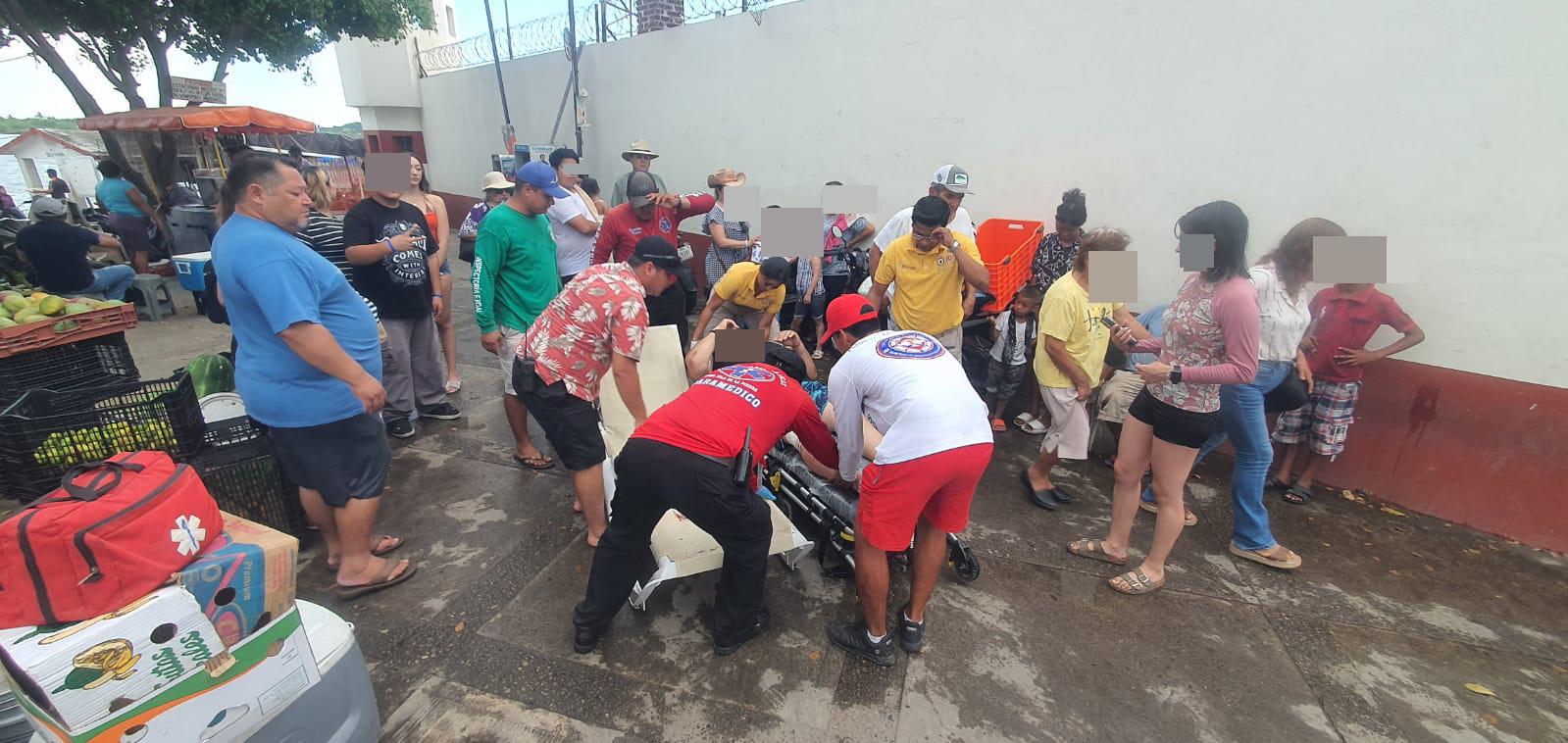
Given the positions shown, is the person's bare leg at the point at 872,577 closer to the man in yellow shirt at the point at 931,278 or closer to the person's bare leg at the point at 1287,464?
the man in yellow shirt at the point at 931,278

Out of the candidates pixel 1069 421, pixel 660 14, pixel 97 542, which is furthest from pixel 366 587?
pixel 660 14

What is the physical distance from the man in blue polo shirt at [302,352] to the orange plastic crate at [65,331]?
2159mm

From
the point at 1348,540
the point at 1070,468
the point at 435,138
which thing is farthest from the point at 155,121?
the point at 1348,540

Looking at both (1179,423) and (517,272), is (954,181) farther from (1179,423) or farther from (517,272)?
(517,272)

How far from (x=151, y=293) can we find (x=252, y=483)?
601 cm

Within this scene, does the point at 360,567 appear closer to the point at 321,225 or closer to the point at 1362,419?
the point at 321,225

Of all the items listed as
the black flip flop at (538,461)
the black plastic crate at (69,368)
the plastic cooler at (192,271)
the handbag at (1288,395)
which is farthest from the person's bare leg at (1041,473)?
the plastic cooler at (192,271)

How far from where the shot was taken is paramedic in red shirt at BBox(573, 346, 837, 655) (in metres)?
2.15

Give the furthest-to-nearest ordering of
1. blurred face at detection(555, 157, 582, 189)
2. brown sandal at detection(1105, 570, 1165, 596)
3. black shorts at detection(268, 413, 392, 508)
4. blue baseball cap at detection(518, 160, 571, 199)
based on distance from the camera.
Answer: blurred face at detection(555, 157, 582, 189) → blue baseball cap at detection(518, 160, 571, 199) → brown sandal at detection(1105, 570, 1165, 596) → black shorts at detection(268, 413, 392, 508)

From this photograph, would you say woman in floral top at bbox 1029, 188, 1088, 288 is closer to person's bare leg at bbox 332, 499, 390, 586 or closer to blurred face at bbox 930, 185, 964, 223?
blurred face at bbox 930, 185, 964, 223

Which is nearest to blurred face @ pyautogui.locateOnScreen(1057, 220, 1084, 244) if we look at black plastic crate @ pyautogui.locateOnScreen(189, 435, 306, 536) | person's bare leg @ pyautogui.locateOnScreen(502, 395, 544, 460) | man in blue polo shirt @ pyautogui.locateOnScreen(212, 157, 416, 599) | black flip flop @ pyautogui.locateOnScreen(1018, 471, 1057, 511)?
black flip flop @ pyautogui.locateOnScreen(1018, 471, 1057, 511)

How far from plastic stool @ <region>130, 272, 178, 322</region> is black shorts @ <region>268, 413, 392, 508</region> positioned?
A: 6.43m

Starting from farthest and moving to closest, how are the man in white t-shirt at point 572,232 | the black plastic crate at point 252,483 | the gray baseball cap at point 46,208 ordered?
the gray baseball cap at point 46,208 < the man in white t-shirt at point 572,232 < the black plastic crate at point 252,483

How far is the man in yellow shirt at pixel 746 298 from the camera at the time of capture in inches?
156
